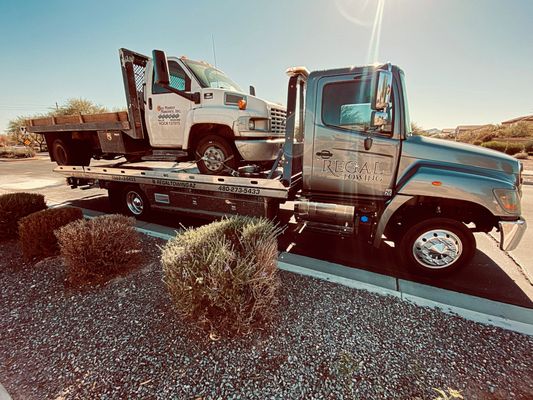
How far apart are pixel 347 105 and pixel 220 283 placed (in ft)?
9.39

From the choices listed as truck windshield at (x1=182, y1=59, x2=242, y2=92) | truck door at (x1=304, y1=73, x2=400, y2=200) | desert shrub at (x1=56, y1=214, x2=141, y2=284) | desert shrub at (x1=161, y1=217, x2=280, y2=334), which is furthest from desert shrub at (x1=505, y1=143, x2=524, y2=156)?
desert shrub at (x1=56, y1=214, x2=141, y2=284)

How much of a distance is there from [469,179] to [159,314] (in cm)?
382

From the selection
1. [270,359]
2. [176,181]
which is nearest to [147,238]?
[176,181]

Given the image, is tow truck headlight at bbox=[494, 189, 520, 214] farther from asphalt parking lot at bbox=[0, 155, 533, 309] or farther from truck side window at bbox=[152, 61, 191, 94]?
truck side window at bbox=[152, 61, 191, 94]

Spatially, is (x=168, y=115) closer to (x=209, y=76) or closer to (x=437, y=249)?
(x=209, y=76)

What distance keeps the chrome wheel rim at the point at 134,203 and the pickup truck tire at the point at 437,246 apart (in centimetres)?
526

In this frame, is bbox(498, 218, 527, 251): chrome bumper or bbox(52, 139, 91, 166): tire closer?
bbox(498, 218, 527, 251): chrome bumper

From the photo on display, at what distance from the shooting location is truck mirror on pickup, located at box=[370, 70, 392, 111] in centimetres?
289

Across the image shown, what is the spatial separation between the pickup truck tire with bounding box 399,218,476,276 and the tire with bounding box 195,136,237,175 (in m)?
3.06

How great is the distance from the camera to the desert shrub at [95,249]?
2.87 metres

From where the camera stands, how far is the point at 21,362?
78.6 inches

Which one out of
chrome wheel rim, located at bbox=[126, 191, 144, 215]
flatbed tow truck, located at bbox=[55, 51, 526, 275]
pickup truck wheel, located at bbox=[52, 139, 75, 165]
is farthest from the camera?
pickup truck wheel, located at bbox=[52, 139, 75, 165]

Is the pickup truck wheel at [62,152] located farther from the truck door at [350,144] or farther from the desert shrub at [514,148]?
the desert shrub at [514,148]

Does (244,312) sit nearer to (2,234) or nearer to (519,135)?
(2,234)
